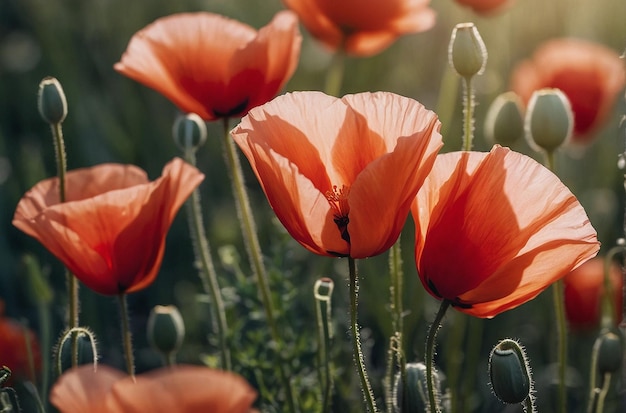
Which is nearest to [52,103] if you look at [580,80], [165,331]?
[165,331]

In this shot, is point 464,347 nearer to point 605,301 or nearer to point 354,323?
point 605,301

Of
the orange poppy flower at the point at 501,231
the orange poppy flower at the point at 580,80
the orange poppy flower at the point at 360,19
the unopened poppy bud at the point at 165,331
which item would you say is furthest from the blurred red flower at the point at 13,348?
the orange poppy flower at the point at 580,80

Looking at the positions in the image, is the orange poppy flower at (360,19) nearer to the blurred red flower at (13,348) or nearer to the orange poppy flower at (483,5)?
the orange poppy flower at (483,5)

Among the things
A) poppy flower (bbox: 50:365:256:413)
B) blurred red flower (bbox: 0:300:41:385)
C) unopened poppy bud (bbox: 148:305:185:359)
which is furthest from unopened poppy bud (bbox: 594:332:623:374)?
blurred red flower (bbox: 0:300:41:385)

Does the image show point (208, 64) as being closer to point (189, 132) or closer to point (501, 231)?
point (189, 132)

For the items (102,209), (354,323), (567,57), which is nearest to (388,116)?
(354,323)

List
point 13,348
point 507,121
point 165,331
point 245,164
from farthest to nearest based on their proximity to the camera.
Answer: point 245,164
point 13,348
point 507,121
point 165,331

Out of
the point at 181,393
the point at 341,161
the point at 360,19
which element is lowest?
the point at 181,393
